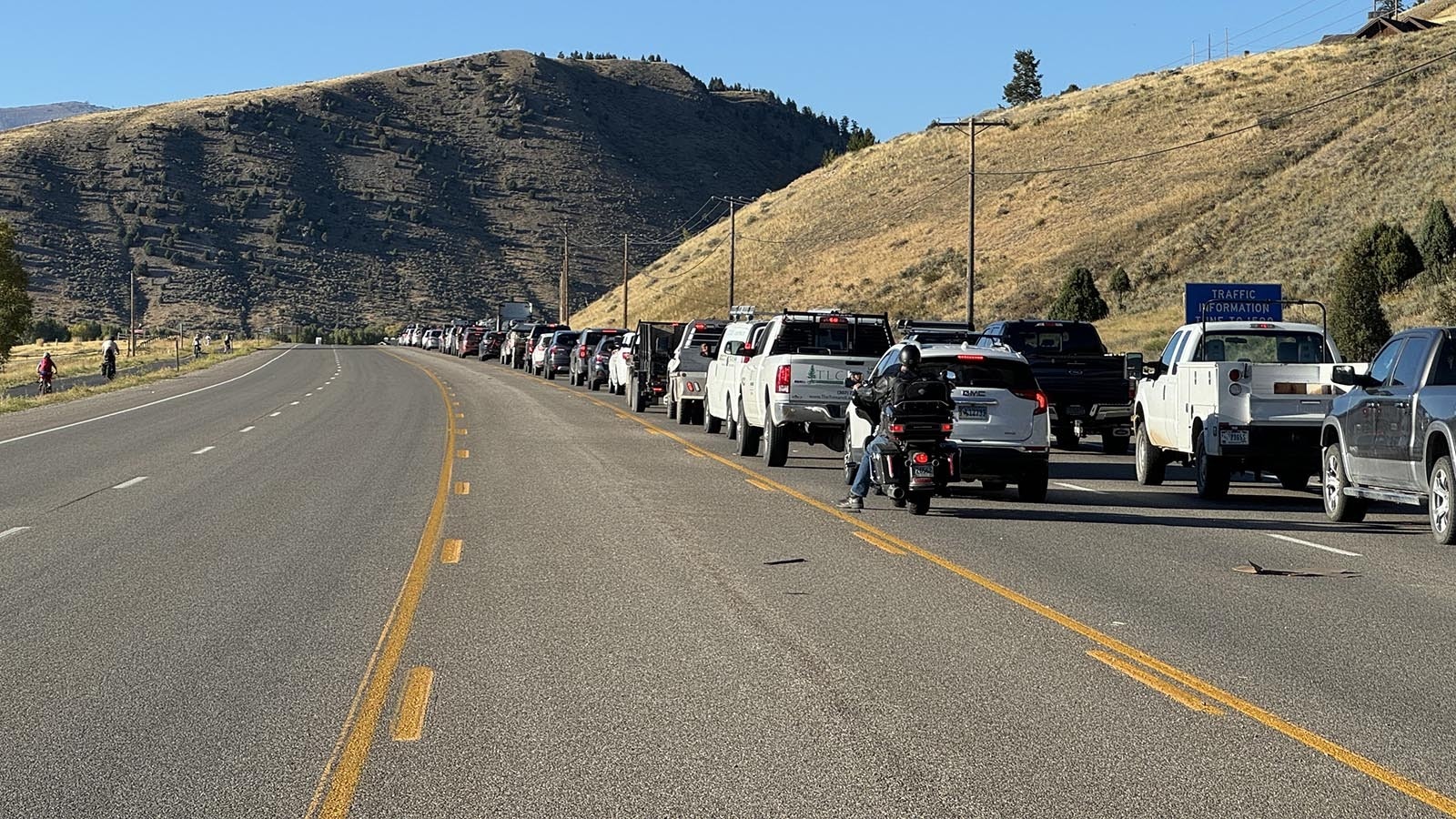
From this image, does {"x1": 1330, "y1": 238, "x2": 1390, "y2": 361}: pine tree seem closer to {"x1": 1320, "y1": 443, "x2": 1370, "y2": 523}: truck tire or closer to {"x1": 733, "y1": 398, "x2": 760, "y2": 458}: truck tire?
{"x1": 733, "y1": 398, "x2": 760, "y2": 458}: truck tire

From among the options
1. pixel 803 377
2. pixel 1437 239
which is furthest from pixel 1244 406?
pixel 1437 239

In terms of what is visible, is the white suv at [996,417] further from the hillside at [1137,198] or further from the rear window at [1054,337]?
the hillside at [1137,198]

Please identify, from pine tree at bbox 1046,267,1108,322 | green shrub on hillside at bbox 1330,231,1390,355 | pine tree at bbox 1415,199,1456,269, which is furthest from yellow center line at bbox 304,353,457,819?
pine tree at bbox 1046,267,1108,322

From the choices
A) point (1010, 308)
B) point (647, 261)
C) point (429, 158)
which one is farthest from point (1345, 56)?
point (429, 158)

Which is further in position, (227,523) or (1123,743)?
(227,523)

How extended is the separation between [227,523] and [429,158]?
167 metres

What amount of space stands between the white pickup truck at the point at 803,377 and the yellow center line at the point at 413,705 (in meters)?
13.7

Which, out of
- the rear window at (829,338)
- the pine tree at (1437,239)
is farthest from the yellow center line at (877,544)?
the pine tree at (1437,239)

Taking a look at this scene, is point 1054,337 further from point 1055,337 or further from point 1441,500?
point 1441,500

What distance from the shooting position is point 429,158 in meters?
178

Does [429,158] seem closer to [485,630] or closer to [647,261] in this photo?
[647,261]

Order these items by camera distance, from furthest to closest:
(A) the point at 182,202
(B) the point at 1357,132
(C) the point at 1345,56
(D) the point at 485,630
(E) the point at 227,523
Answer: (A) the point at 182,202 < (C) the point at 1345,56 < (B) the point at 1357,132 < (E) the point at 227,523 < (D) the point at 485,630

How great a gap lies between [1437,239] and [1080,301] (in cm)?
1595

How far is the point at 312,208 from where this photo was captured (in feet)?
523
